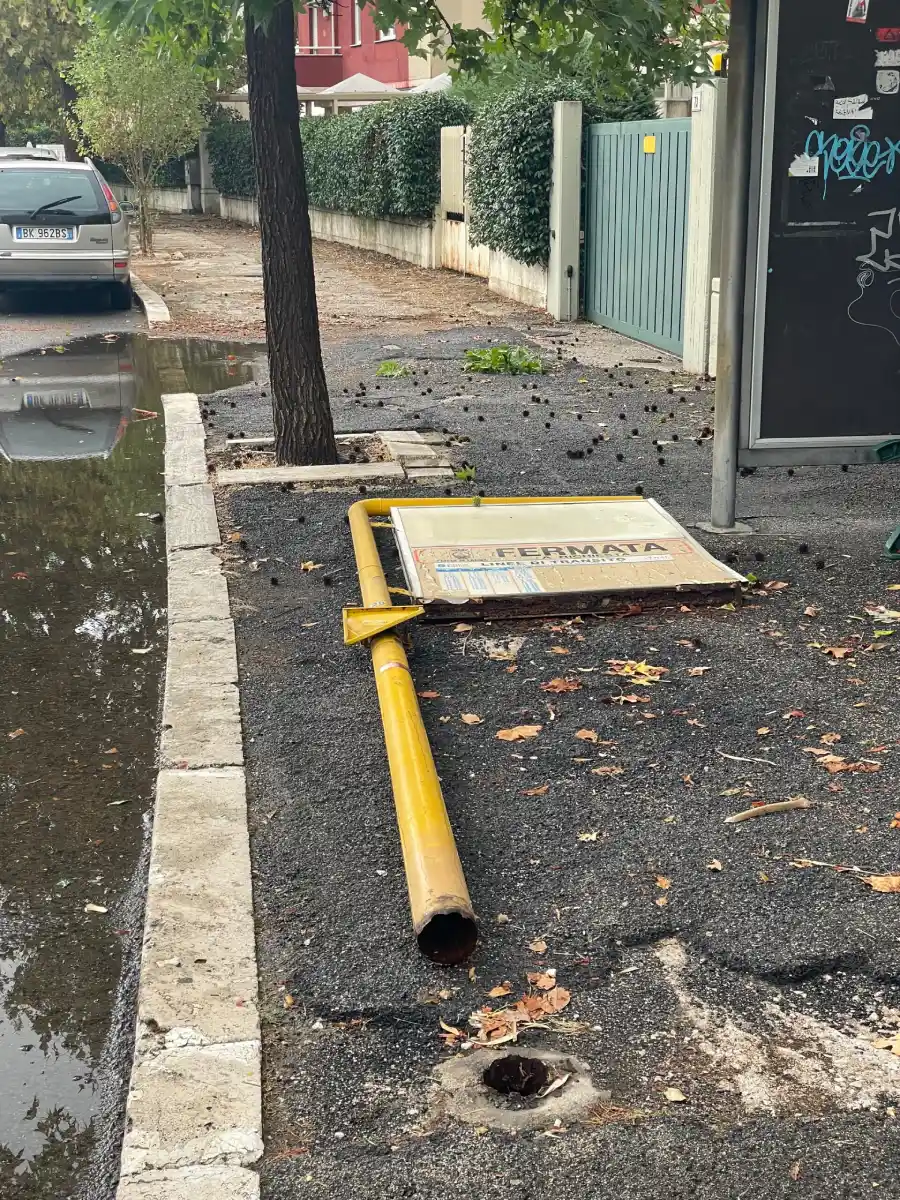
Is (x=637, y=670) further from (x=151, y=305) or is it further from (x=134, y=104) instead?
(x=134, y=104)

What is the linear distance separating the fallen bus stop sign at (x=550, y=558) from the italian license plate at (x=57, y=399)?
5728mm

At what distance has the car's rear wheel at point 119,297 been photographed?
18328 mm

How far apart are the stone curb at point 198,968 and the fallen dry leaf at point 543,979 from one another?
64cm

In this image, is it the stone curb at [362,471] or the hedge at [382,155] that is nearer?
the stone curb at [362,471]

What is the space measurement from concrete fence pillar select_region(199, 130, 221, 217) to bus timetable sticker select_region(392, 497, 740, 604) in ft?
119

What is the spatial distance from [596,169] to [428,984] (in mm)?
13485

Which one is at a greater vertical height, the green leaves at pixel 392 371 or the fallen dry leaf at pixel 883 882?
the green leaves at pixel 392 371

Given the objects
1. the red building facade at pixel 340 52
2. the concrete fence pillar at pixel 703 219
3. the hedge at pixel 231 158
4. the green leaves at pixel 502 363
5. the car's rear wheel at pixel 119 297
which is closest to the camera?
the concrete fence pillar at pixel 703 219

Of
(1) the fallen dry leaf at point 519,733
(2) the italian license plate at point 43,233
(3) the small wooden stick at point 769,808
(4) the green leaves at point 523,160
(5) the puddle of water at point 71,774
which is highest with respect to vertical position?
(4) the green leaves at point 523,160

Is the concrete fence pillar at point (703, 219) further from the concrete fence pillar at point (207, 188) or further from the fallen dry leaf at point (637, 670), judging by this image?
the concrete fence pillar at point (207, 188)

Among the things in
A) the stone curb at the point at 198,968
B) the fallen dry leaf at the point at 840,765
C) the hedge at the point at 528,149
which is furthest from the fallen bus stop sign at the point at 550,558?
the hedge at the point at 528,149

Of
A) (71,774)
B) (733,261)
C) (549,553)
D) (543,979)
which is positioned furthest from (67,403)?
(543,979)

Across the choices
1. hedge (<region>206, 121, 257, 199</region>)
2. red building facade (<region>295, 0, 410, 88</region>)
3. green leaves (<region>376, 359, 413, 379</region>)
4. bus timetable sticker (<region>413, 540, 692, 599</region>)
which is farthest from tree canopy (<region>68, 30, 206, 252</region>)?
bus timetable sticker (<region>413, 540, 692, 599</region>)

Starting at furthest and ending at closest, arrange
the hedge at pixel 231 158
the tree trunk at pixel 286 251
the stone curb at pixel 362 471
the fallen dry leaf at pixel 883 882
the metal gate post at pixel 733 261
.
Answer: the hedge at pixel 231 158
the stone curb at pixel 362 471
the tree trunk at pixel 286 251
the metal gate post at pixel 733 261
the fallen dry leaf at pixel 883 882
